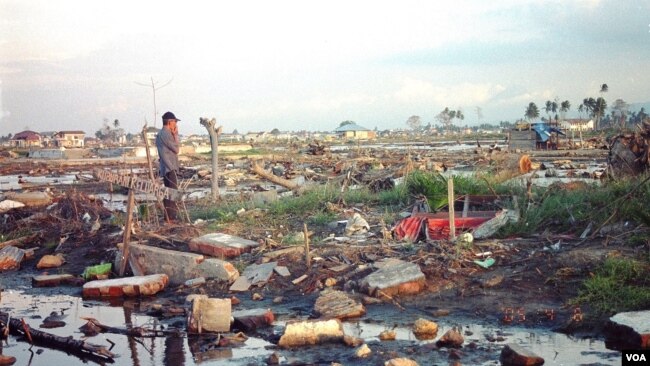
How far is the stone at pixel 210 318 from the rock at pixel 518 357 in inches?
103

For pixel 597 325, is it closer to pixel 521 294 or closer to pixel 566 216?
pixel 521 294

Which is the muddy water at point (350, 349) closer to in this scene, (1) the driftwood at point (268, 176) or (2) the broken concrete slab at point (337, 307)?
(2) the broken concrete slab at point (337, 307)

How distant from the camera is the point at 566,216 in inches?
345

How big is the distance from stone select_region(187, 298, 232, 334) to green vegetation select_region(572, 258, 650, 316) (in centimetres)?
345

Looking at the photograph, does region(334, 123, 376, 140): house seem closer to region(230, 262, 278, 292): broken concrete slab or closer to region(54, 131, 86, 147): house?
region(54, 131, 86, 147): house

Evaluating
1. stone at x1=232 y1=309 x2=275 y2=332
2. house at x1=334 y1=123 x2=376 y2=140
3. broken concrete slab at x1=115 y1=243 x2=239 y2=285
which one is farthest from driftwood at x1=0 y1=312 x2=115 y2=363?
house at x1=334 y1=123 x2=376 y2=140

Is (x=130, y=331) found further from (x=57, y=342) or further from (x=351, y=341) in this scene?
(x=351, y=341)

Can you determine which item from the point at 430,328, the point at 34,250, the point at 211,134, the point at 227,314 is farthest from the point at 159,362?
the point at 211,134

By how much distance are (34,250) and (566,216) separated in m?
8.56

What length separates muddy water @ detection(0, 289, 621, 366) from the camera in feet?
16.7

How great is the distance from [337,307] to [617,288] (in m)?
2.80

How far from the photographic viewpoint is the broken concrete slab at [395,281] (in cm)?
702

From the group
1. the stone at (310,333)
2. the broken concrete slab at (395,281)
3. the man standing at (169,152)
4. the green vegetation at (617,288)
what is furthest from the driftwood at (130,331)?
the man standing at (169,152)

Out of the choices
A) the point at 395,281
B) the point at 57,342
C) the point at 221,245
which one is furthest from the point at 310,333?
the point at 221,245
